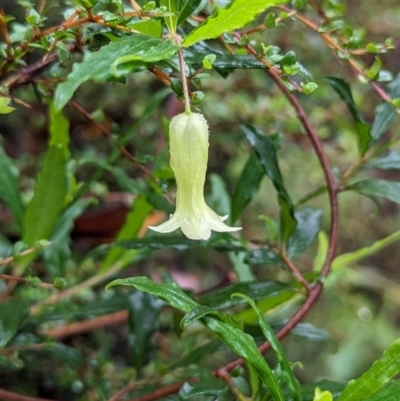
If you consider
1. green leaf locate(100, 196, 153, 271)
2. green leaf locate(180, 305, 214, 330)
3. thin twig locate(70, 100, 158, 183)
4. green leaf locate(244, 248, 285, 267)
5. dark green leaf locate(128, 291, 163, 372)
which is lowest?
dark green leaf locate(128, 291, 163, 372)

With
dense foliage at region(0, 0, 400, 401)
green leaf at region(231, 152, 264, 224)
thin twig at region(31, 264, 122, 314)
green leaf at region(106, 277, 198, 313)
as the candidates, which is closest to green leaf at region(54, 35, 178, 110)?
dense foliage at region(0, 0, 400, 401)

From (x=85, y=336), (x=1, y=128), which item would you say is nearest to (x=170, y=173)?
(x=85, y=336)

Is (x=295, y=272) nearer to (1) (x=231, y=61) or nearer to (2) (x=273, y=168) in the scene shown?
(2) (x=273, y=168)

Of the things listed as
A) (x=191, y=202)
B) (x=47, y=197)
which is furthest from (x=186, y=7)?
(x=47, y=197)

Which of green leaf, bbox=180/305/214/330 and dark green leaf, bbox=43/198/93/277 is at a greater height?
green leaf, bbox=180/305/214/330

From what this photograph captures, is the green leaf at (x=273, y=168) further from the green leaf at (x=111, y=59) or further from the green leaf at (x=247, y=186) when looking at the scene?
the green leaf at (x=111, y=59)

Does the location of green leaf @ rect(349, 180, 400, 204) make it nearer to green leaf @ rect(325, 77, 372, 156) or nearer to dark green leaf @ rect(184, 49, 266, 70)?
green leaf @ rect(325, 77, 372, 156)

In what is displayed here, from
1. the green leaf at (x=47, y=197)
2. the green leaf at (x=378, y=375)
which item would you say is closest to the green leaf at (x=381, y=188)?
the green leaf at (x=378, y=375)
